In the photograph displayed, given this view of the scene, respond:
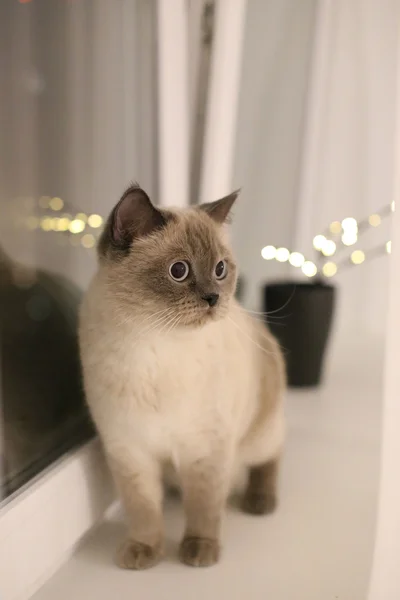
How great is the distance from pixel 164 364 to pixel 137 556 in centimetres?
34

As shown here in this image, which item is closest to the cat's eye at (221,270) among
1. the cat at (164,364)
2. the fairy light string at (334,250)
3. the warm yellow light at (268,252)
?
the cat at (164,364)

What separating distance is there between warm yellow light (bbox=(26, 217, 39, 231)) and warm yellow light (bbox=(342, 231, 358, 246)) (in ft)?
3.48

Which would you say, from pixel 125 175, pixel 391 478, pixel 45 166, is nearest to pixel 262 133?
pixel 125 175

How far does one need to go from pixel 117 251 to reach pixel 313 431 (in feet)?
2.92

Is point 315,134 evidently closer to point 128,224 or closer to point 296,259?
point 296,259

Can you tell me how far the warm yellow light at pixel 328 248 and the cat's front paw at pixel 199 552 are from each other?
107 centimetres

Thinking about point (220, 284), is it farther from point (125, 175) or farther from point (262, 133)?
point (262, 133)

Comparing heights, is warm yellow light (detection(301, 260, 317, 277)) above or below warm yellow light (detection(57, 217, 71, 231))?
below

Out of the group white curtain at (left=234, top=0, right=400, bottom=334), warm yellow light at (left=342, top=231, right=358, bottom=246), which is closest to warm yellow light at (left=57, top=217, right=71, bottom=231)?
white curtain at (left=234, top=0, right=400, bottom=334)

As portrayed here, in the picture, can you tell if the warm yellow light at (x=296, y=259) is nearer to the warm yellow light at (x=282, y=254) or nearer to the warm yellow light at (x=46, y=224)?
the warm yellow light at (x=282, y=254)

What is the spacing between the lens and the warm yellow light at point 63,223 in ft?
4.15

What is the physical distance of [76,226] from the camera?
1307 millimetres

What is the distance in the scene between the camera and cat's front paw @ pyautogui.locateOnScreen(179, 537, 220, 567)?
1.02 metres

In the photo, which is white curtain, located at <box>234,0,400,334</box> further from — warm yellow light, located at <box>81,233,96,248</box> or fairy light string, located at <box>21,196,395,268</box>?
warm yellow light, located at <box>81,233,96,248</box>
